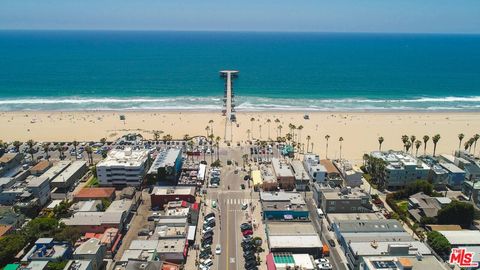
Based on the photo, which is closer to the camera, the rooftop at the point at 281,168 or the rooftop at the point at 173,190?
the rooftop at the point at 173,190

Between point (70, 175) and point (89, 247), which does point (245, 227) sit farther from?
point (70, 175)

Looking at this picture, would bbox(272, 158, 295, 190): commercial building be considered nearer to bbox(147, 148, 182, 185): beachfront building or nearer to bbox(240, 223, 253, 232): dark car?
bbox(240, 223, 253, 232): dark car

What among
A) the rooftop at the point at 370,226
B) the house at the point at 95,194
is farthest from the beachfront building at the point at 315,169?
the house at the point at 95,194

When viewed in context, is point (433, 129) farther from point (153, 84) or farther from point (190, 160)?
point (153, 84)

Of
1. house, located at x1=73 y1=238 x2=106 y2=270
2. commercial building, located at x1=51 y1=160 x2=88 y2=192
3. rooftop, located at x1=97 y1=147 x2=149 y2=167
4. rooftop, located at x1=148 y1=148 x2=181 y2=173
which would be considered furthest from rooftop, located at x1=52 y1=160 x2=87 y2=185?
house, located at x1=73 y1=238 x2=106 y2=270

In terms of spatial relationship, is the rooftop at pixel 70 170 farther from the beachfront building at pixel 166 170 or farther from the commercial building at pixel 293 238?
the commercial building at pixel 293 238

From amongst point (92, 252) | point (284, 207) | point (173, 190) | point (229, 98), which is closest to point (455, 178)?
point (284, 207)

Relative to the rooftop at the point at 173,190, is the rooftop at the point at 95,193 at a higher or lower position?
lower
